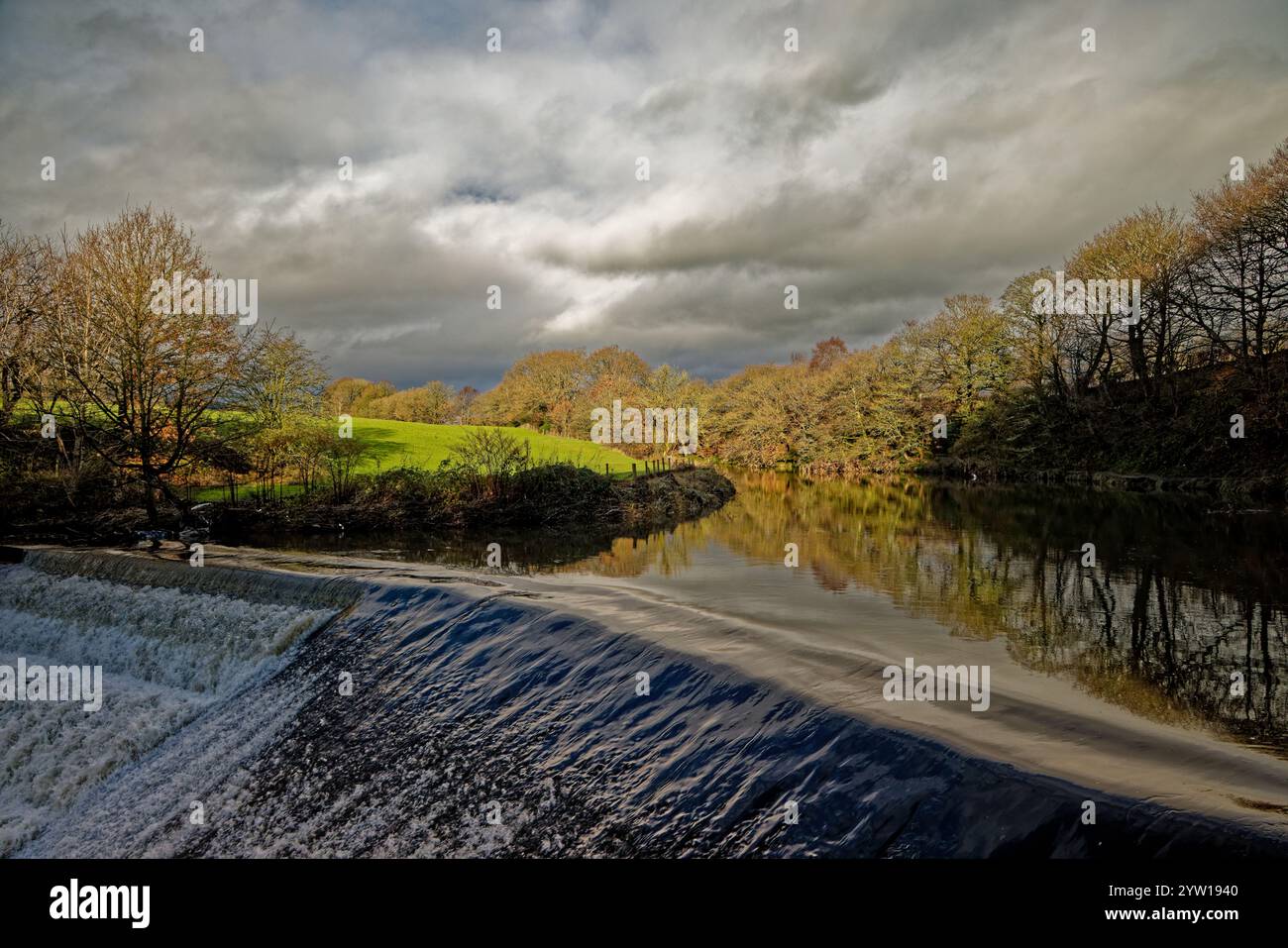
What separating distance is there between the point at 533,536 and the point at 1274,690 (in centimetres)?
1528

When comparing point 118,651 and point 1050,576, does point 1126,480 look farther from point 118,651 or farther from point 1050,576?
point 118,651

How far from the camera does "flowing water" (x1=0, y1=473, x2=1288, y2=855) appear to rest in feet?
12.8

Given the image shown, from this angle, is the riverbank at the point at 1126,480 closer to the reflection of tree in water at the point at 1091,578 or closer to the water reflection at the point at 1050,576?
the reflection of tree in water at the point at 1091,578

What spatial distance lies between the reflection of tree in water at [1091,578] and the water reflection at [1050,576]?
0.03 meters

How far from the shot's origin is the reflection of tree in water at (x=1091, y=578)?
21.5 ft

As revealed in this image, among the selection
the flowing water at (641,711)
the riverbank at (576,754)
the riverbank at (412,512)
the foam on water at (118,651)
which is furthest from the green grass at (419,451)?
the riverbank at (576,754)

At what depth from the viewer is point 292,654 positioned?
8.35m

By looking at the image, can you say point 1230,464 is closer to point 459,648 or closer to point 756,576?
point 756,576

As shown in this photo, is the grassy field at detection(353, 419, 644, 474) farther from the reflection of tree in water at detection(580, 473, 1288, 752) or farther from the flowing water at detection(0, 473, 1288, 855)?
the flowing water at detection(0, 473, 1288, 855)

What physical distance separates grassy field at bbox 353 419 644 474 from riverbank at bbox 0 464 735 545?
8.52ft

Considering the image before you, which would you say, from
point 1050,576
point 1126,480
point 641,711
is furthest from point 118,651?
point 1126,480

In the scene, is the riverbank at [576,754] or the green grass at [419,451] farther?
the green grass at [419,451]

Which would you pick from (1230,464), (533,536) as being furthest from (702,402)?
(533,536)

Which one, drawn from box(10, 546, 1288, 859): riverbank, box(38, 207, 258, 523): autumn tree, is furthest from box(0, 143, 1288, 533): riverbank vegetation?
box(10, 546, 1288, 859): riverbank
